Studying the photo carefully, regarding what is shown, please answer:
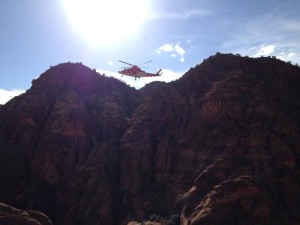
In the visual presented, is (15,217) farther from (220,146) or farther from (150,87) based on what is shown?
(150,87)

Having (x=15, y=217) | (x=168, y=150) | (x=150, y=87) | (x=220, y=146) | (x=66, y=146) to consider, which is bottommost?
(x=15, y=217)

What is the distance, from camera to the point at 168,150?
2368 inches

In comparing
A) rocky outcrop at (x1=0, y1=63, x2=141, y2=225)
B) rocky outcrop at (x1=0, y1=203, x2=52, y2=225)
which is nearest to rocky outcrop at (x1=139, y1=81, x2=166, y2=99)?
rocky outcrop at (x1=0, y1=63, x2=141, y2=225)

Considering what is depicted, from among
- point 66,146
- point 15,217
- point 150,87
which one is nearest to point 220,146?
point 15,217

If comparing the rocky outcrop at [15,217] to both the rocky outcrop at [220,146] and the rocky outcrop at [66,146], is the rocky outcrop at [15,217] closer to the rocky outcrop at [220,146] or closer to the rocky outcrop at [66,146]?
the rocky outcrop at [220,146]

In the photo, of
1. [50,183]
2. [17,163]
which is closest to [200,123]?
[50,183]

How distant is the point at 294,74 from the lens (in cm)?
6581

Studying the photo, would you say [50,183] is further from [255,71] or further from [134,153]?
[255,71]

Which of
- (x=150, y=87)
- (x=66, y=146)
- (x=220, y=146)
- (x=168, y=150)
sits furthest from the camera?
(x=150, y=87)

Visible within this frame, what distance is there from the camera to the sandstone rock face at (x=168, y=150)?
150ft

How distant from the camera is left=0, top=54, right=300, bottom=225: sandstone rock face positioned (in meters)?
45.7

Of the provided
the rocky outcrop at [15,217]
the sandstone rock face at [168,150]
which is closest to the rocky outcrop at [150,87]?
the sandstone rock face at [168,150]

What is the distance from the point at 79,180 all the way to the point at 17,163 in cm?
1148

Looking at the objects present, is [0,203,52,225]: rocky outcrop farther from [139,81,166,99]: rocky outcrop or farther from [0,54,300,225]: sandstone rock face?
[139,81,166,99]: rocky outcrop
